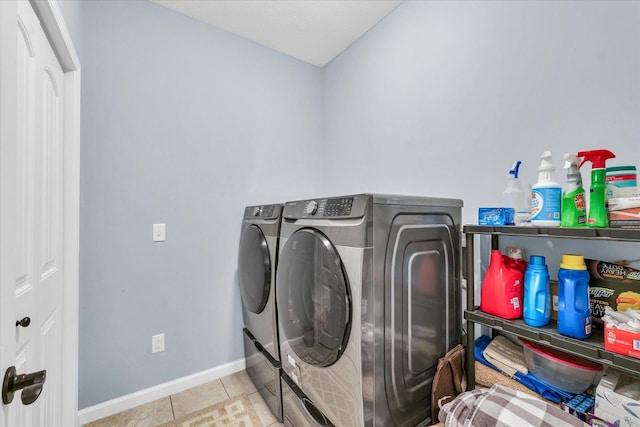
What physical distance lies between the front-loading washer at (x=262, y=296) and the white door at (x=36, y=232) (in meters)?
0.93

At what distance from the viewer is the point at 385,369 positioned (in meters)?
1.08

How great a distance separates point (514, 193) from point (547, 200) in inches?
9.9

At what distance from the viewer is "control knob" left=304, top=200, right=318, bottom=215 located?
1.25 metres

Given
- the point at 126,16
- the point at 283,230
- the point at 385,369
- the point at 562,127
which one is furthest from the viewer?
the point at 126,16

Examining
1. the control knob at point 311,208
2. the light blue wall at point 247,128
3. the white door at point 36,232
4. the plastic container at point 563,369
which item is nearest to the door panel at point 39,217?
the white door at point 36,232

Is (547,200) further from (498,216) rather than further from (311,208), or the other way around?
(311,208)

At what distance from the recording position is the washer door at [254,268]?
165 centimetres

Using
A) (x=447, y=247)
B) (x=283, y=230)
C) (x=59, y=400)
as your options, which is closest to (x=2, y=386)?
(x=283, y=230)

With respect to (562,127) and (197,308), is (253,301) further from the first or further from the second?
(562,127)

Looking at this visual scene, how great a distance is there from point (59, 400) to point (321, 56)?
9.69 ft

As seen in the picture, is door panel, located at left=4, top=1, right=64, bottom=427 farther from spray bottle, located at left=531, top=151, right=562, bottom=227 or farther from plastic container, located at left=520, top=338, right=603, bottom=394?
plastic container, located at left=520, top=338, right=603, bottom=394

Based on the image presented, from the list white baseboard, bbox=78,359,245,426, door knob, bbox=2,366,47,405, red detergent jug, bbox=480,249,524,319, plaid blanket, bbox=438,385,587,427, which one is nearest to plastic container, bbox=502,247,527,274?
red detergent jug, bbox=480,249,524,319

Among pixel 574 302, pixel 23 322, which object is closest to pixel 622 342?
pixel 574 302

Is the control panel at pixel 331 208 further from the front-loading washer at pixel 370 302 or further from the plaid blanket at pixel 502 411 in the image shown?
the plaid blanket at pixel 502 411
